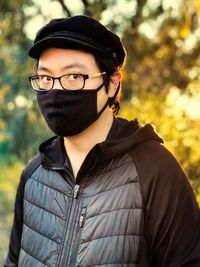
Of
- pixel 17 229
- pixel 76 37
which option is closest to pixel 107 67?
pixel 76 37

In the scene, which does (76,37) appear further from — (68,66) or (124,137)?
(124,137)

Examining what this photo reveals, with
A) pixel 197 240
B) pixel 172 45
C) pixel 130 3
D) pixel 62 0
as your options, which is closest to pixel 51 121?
pixel 197 240

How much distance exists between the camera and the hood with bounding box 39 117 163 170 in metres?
2.62

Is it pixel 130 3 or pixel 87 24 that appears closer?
pixel 87 24

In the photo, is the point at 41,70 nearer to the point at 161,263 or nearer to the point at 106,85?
the point at 106,85

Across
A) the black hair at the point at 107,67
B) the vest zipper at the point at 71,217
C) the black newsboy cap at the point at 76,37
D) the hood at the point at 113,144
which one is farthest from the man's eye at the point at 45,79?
the vest zipper at the point at 71,217

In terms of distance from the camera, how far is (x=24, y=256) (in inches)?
111

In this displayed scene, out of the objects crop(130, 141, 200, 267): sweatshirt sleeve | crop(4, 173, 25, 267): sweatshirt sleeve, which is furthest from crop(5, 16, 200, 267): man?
crop(4, 173, 25, 267): sweatshirt sleeve

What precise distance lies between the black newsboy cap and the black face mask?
0.65 ft

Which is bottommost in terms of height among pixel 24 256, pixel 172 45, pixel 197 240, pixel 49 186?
pixel 24 256

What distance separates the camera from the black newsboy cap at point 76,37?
257cm

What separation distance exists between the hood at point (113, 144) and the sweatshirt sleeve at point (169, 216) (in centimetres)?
16

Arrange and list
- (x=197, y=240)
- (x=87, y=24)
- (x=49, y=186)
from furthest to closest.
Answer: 1. (x=49, y=186)
2. (x=87, y=24)
3. (x=197, y=240)

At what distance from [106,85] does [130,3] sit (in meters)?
6.77
